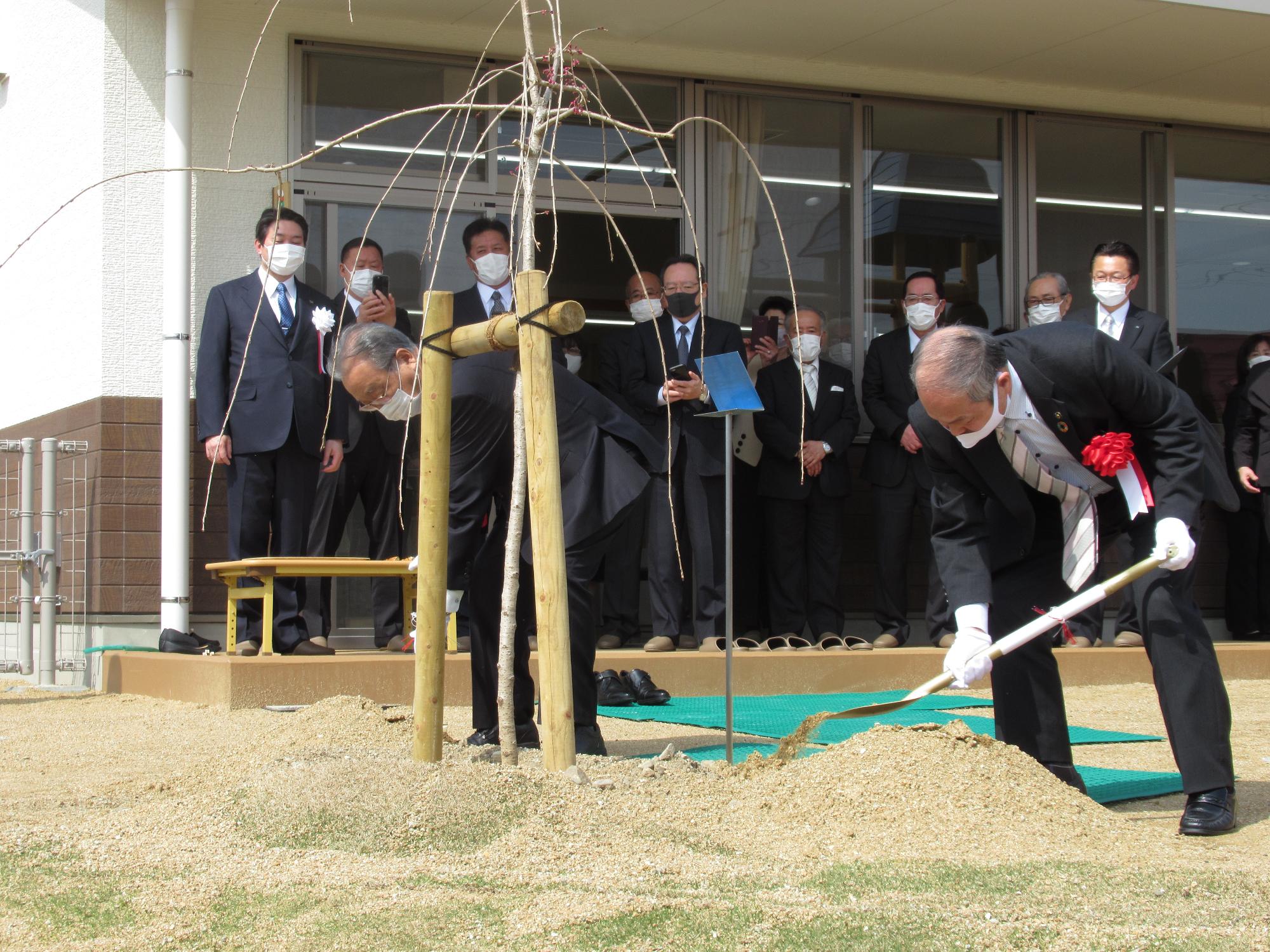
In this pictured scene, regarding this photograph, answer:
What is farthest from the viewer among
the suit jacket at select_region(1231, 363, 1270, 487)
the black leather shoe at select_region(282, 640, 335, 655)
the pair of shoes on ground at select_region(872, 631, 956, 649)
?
the suit jacket at select_region(1231, 363, 1270, 487)

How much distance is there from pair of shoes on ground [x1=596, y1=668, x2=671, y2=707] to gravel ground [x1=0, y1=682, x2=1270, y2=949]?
7.09ft

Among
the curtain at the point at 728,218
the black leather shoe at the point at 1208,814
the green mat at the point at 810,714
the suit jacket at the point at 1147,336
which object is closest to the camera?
the black leather shoe at the point at 1208,814

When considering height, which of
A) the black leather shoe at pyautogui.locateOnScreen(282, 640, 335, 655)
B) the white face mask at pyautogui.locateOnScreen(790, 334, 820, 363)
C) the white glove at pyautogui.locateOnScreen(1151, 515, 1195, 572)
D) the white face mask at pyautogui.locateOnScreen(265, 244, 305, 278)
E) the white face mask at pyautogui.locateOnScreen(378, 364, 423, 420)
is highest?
the white face mask at pyautogui.locateOnScreen(265, 244, 305, 278)

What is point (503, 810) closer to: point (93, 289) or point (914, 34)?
point (93, 289)

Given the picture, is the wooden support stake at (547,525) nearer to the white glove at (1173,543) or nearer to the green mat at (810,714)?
the white glove at (1173,543)

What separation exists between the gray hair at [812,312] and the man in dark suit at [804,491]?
0.22 meters

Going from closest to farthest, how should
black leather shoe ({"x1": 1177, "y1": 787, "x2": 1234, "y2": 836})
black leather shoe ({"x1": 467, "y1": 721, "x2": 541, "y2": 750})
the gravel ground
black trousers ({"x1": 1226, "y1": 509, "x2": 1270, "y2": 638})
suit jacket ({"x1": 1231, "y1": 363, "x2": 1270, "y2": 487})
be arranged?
the gravel ground → black leather shoe ({"x1": 1177, "y1": 787, "x2": 1234, "y2": 836}) → black leather shoe ({"x1": 467, "y1": 721, "x2": 541, "y2": 750}) → suit jacket ({"x1": 1231, "y1": 363, "x2": 1270, "y2": 487}) → black trousers ({"x1": 1226, "y1": 509, "x2": 1270, "y2": 638})

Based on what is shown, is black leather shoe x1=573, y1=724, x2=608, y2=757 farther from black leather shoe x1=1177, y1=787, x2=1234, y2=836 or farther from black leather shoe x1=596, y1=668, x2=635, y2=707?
black leather shoe x1=596, y1=668, x2=635, y2=707

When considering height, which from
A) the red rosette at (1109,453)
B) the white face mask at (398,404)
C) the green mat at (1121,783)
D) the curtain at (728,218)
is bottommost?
the green mat at (1121,783)

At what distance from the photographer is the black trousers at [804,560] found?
7.82 metres

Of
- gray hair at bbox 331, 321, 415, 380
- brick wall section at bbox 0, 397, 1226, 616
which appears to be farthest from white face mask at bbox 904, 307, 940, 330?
gray hair at bbox 331, 321, 415, 380

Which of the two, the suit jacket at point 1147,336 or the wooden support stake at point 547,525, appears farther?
the suit jacket at point 1147,336

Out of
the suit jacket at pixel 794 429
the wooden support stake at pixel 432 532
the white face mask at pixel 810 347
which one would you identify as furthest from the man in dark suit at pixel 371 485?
the wooden support stake at pixel 432 532

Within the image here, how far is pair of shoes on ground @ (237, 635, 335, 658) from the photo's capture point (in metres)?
6.45
